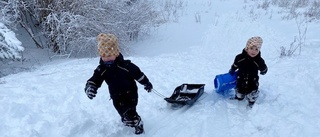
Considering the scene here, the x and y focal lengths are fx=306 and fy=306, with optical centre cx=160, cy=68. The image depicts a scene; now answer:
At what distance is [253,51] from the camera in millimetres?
4234

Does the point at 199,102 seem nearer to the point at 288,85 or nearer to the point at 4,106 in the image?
the point at 288,85

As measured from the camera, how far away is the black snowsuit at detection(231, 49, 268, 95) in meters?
4.36

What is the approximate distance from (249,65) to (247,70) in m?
0.09

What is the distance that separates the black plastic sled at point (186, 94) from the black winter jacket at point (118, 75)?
1.07m

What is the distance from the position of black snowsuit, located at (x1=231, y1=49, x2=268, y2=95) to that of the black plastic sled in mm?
673

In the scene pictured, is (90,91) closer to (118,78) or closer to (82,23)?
(118,78)

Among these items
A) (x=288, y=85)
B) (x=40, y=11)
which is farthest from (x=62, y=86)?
(x=40, y=11)

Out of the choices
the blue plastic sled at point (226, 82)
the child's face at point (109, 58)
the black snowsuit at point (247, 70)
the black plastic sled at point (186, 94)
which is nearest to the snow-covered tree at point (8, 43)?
the black plastic sled at point (186, 94)

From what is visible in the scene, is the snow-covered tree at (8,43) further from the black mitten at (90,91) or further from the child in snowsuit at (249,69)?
the child in snowsuit at (249,69)

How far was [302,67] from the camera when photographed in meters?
5.71

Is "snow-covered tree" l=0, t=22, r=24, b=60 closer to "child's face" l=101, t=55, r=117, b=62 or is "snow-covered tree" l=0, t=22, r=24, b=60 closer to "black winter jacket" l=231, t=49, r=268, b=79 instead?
"child's face" l=101, t=55, r=117, b=62

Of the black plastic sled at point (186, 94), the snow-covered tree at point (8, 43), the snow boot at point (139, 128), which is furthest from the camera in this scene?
the snow-covered tree at point (8, 43)

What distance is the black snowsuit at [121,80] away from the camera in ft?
12.0

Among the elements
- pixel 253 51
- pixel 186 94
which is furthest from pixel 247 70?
pixel 186 94
